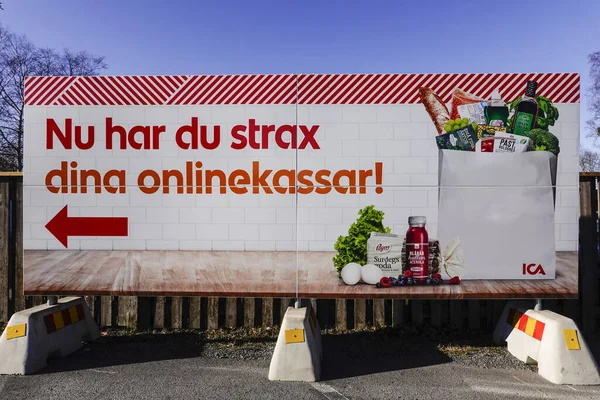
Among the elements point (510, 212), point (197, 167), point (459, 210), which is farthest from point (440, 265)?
point (197, 167)

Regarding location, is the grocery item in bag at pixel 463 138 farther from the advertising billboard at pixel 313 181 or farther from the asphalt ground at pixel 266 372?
the asphalt ground at pixel 266 372

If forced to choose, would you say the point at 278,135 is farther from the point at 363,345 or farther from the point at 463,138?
the point at 363,345

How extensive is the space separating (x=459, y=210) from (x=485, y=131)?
80cm

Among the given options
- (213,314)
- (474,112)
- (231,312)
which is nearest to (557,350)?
(474,112)

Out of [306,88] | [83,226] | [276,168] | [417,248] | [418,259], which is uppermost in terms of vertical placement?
[306,88]

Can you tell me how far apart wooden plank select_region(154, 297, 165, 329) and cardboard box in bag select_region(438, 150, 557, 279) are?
11.8ft

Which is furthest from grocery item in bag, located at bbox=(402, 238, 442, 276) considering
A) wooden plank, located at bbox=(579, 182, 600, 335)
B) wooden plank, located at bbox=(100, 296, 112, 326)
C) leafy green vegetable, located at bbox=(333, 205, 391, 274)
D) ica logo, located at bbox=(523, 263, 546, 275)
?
wooden plank, located at bbox=(100, 296, 112, 326)

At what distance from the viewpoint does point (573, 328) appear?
442cm

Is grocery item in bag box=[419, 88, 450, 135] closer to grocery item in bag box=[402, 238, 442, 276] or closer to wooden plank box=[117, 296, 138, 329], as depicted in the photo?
grocery item in bag box=[402, 238, 442, 276]

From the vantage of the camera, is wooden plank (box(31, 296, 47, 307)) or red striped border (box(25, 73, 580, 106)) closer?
red striped border (box(25, 73, 580, 106))

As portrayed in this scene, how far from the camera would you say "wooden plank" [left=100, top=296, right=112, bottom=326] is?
6027 millimetres

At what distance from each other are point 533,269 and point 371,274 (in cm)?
161

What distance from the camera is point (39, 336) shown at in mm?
4672

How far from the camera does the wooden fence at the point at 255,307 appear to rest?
5.80 m
